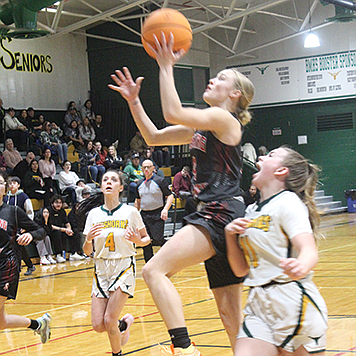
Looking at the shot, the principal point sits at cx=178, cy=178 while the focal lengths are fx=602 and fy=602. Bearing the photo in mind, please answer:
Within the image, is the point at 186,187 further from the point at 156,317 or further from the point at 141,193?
the point at 156,317

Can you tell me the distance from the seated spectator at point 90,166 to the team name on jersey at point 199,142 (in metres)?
11.7

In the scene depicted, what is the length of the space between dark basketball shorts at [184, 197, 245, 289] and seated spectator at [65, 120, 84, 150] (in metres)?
13.3

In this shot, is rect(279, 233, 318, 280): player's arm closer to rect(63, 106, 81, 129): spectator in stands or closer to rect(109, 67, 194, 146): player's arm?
rect(109, 67, 194, 146): player's arm

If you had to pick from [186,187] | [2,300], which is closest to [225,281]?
[2,300]

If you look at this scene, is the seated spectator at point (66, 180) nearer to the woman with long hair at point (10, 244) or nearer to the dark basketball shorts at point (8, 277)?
the woman with long hair at point (10, 244)

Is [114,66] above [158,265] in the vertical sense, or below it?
above

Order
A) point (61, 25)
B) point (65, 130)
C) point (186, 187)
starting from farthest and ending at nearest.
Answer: point (61, 25) → point (65, 130) → point (186, 187)

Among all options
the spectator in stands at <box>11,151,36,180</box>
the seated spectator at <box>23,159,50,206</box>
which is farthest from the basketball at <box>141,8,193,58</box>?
the spectator in stands at <box>11,151,36,180</box>

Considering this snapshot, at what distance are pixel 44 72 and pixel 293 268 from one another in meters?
17.4

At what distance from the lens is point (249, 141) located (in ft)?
67.3

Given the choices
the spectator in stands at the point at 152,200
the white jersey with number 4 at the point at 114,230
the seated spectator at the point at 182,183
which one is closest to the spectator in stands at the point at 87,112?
the seated spectator at the point at 182,183

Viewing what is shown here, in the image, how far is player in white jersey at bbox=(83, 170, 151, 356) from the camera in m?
4.46

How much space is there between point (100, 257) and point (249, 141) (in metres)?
16.2

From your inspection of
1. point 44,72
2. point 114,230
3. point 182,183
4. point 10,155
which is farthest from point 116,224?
point 44,72
